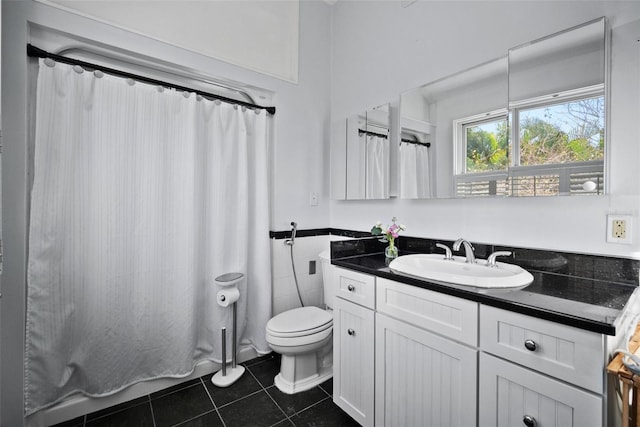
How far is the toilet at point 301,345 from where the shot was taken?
175cm

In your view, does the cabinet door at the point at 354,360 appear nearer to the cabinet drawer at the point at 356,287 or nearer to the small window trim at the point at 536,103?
the cabinet drawer at the point at 356,287

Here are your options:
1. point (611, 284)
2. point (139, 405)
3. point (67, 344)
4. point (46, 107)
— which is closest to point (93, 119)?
point (46, 107)

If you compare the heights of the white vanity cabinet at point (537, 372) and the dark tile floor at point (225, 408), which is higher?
the white vanity cabinet at point (537, 372)

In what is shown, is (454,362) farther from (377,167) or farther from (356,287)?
(377,167)

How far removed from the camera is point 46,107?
4.81 feet

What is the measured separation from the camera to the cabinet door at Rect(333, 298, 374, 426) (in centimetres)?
139

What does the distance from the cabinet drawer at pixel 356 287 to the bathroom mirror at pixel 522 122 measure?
0.74 metres

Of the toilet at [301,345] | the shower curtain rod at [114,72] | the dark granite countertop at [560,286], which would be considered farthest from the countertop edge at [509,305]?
the shower curtain rod at [114,72]

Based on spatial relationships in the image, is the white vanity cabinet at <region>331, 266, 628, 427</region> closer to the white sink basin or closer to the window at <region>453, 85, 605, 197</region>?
the white sink basin

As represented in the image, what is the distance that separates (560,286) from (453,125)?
3.28ft

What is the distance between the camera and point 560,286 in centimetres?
108

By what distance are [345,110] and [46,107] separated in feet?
6.45

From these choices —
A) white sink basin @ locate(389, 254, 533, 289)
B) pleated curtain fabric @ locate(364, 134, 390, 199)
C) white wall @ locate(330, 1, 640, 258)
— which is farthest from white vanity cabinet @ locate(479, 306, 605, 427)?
pleated curtain fabric @ locate(364, 134, 390, 199)

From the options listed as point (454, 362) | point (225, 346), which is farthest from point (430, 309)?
point (225, 346)
